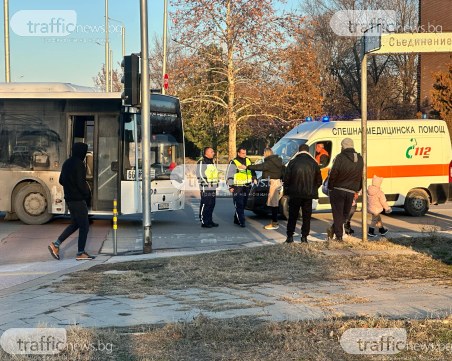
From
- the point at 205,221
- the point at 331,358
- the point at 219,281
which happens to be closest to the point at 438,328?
the point at 331,358

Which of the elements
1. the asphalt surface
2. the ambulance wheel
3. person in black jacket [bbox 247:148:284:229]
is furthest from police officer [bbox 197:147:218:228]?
the ambulance wheel

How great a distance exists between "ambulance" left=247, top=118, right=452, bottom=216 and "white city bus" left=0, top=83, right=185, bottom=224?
301cm

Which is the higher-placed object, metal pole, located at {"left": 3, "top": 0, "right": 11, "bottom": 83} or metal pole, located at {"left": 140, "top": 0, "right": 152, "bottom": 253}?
metal pole, located at {"left": 3, "top": 0, "right": 11, "bottom": 83}

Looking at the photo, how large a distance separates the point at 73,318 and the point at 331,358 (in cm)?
283

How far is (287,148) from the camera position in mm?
17047

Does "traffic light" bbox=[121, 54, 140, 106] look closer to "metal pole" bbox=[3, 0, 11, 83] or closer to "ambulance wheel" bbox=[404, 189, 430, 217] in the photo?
"ambulance wheel" bbox=[404, 189, 430, 217]

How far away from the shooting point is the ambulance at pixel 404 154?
16797mm

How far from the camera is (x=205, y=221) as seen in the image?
1531cm

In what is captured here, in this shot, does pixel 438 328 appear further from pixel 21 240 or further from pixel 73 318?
pixel 21 240

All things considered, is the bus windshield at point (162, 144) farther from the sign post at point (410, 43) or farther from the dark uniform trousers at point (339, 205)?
the sign post at point (410, 43)

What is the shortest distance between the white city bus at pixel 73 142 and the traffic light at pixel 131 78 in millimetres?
4097

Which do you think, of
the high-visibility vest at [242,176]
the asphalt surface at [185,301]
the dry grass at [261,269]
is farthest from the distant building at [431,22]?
the asphalt surface at [185,301]

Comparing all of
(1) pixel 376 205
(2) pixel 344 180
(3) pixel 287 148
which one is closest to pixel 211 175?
(3) pixel 287 148

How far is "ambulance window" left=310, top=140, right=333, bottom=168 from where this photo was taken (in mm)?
16328
